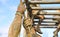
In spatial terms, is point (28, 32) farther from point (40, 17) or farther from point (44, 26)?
point (44, 26)

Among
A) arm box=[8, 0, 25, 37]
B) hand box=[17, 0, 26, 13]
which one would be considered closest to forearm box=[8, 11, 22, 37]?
arm box=[8, 0, 25, 37]

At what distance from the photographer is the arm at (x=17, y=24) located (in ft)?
11.4

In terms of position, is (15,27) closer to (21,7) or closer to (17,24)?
(17,24)

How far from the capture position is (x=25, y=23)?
4.06 m

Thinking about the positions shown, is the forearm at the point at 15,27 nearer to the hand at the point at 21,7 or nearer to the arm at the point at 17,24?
the arm at the point at 17,24

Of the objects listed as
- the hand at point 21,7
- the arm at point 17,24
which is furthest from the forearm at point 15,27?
the hand at point 21,7

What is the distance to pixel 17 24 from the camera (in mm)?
3635

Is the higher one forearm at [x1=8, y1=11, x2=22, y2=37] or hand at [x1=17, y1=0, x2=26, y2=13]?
hand at [x1=17, y1=0, x2=26, y2=13]

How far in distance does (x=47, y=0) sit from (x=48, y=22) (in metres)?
2.25

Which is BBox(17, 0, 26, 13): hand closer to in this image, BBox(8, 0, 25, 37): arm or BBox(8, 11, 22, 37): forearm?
BBox(8, 0, 25, 37): arm

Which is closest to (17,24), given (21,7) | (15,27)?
(15,27)

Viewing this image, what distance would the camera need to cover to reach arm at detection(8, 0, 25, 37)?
3476mm

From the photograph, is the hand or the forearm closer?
the forearm

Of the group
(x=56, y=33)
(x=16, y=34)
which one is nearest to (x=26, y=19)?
(x=16, y=34)
